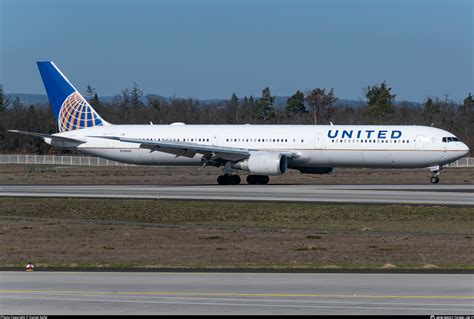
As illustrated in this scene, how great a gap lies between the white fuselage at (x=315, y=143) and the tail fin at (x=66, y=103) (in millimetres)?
3010

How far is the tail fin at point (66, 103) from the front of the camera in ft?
206

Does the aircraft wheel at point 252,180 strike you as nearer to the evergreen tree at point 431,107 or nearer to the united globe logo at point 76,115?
the united globe logo at point 76,115

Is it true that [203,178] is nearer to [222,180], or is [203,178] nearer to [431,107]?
[222,180]

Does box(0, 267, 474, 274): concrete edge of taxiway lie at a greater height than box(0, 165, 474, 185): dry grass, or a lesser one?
greater

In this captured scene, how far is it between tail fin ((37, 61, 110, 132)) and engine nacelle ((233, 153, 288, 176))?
12.9 meters

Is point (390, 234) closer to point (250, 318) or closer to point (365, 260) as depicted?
point (365, 260)

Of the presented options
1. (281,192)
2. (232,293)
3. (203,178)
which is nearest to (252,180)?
(203,178)

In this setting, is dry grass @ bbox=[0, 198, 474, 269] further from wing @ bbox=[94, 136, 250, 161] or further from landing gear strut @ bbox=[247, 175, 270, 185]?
landing gear strut @ bbox=[247, 175, 270, 185]

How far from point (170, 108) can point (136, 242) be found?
403ft

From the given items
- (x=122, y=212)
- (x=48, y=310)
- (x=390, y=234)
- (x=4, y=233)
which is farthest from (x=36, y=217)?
(x=48, y=310)

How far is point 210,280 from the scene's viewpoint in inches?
779

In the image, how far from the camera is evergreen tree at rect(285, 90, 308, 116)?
582ft

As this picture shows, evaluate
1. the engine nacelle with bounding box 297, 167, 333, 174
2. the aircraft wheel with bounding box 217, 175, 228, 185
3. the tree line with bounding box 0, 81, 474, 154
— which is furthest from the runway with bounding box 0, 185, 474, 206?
the tree line with bounding box 0, 81, 474, 154

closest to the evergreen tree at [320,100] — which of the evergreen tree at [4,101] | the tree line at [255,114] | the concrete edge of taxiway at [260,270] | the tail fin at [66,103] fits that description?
the tree line at [255,114]
